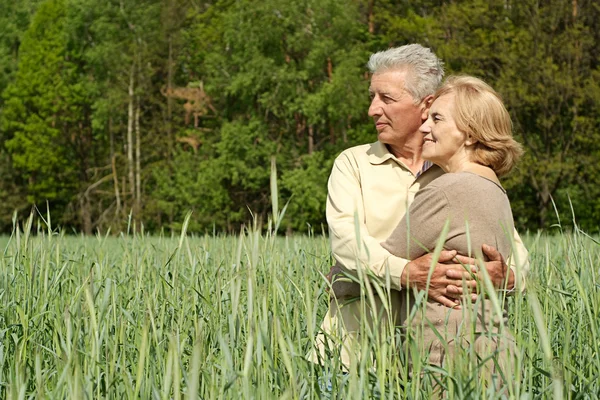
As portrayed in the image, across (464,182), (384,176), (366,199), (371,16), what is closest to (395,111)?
(384,176)

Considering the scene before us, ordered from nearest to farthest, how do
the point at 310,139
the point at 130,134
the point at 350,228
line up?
the point at 350,228 < the point at 310,139 < the point at 130,134

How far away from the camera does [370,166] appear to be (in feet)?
9.91

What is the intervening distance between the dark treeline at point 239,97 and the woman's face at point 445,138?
19769mm

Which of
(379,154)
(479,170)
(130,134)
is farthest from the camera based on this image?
(130,134)

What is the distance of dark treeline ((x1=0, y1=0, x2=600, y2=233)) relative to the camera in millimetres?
25312

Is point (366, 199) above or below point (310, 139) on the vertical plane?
below

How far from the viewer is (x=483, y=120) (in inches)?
100

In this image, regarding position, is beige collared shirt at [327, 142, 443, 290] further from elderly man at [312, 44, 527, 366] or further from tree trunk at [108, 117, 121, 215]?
tree trunk at [108, 117, 121, 215]

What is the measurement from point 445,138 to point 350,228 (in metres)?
0.41

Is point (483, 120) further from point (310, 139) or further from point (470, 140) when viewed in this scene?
point (310, 139)

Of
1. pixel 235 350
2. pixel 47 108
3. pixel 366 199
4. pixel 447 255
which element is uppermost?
pixel 47 108

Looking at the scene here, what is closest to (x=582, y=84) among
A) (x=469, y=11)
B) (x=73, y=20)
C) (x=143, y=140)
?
(x=469, y=11)

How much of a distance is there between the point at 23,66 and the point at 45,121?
2.17 m

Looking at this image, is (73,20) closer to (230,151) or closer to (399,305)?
(230,151)
